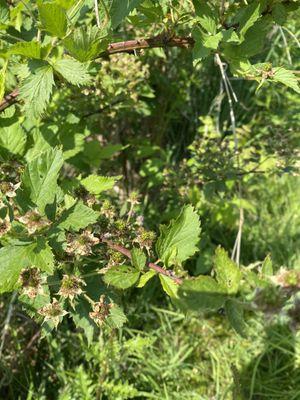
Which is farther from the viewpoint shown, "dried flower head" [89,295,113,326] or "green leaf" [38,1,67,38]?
"dried flower head" [89,295,113,326]

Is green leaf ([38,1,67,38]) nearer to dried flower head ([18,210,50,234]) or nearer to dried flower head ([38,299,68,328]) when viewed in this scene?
dried flower head ([18,210,50,234])

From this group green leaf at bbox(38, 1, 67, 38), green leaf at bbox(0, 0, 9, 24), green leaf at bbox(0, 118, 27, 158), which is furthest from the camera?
green leaf at bbox(0, 118, 27, 158)

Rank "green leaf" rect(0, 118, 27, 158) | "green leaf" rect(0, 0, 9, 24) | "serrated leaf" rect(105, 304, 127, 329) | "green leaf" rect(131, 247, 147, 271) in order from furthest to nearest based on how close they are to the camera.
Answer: "green leaf" rect(0, 118, 27, 158) < "green leaf" rect(0, 0, 9, 24) < "serrated leaf" rect(105, 304, 127, 329) < "green leaf" rect(131, 247, 147, 271)

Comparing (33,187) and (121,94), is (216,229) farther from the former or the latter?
(33,187)

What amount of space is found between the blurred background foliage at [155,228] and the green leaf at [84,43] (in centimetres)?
59

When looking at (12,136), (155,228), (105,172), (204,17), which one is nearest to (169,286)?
(204,17)

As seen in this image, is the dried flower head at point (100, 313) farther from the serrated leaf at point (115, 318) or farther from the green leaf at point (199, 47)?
the green leaf at point (199, 47)

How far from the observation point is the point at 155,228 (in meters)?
2.37

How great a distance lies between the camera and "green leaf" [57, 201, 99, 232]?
94 centimetres

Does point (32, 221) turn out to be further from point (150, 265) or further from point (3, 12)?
point (3, 12)

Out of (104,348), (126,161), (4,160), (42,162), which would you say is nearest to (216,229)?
(126,161)

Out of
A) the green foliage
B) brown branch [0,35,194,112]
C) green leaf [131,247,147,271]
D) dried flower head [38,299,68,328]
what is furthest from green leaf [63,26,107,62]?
dried flower head [38,299,68,328]

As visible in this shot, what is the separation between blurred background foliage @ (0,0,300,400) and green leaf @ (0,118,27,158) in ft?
0.22

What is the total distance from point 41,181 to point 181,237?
0.30m
